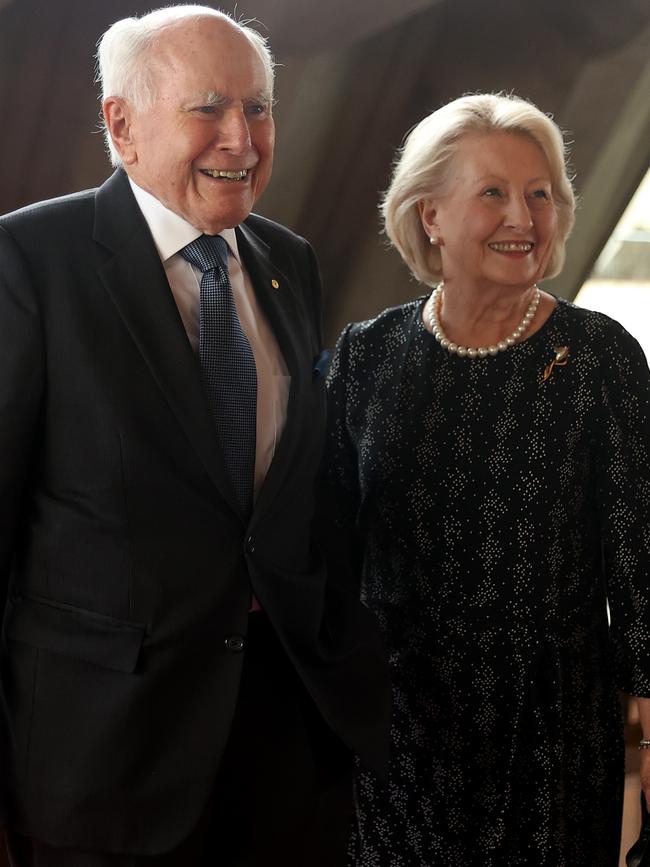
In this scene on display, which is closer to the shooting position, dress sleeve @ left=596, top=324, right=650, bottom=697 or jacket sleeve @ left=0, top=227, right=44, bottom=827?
jacket sleeve @ left=0, top=227, right=44, bottom=827

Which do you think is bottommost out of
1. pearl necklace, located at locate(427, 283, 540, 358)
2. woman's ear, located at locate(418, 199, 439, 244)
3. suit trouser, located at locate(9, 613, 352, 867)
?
suit trouser, located at locate(9, 613, 352, 867)

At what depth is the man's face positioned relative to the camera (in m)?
1.51

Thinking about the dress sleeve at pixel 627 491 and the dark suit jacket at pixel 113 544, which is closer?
the dark suit jacket at pixel 113 544

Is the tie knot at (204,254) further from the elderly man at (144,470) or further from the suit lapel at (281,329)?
the suit lapel at (281,329)

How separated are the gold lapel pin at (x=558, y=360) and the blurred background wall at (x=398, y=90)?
30.9 inches

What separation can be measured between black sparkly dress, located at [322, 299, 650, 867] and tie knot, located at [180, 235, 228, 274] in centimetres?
49

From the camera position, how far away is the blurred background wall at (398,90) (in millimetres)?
2363

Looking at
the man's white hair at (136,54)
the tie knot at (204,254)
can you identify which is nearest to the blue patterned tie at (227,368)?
the tie knot at (204,254)

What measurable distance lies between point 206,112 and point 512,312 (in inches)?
28.0

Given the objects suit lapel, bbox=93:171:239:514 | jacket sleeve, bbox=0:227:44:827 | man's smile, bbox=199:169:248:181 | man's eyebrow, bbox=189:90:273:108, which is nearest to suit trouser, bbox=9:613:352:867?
suit lapel, bbox=93:171:239:514

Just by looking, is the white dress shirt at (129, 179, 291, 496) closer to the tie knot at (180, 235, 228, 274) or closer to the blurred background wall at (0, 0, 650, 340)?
the tie knot at (180, 235, 228, 274)

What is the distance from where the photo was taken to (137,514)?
1.51m

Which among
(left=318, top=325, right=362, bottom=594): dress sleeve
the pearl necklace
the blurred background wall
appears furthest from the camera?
the blurred background wall

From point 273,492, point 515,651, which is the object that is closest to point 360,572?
point 515,651
